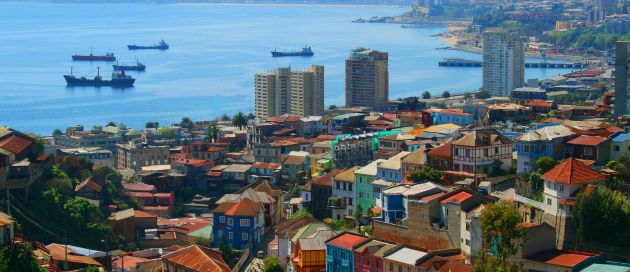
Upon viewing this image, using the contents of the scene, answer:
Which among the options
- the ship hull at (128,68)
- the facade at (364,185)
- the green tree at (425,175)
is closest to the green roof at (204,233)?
the facade at (364,185)

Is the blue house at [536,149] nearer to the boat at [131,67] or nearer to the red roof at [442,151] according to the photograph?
the red roof at [442,151]

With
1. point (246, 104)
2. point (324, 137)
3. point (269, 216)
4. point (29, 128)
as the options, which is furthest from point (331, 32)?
point (269, 216)

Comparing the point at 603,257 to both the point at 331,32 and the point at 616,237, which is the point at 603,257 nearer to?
the point at 616,237

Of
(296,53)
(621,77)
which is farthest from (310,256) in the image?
(296,53)

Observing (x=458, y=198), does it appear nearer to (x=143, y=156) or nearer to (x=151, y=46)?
(x=143, y=156)

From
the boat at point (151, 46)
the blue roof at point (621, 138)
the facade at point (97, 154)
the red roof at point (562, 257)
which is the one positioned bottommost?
the facade at point (97, 154)

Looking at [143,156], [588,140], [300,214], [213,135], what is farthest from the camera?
[213,135]

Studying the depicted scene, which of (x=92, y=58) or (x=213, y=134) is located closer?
(x=213, y=134)
